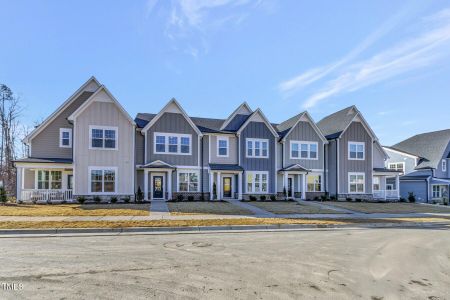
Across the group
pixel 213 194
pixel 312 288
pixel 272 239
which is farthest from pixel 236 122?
pixel 312 288

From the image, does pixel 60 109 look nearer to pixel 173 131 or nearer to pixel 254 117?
pixel 173 131

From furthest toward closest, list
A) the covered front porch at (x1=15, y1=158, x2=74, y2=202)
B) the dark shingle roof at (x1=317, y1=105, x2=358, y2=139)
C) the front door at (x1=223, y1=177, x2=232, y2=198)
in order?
the dark shingle roof at (x1=317, y1=105, x2=358, y2=139) → the front door at (x1=223, y1=177, x2=232, y2=198) → the covered front porch at (x1=15, y1=158, x2=74, y2=202)

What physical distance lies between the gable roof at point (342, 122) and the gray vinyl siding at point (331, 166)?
36.1 inches

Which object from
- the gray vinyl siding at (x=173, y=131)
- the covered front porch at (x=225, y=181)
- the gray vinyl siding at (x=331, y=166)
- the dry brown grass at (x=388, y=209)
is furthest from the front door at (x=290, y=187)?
the gray vinyl siding at (x=173, y=131)

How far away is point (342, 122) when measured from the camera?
31.0 meters

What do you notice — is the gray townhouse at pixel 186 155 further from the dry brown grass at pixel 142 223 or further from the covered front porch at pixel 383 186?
the dry brown grass at pixel 142 223

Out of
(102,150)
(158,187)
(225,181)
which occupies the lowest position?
(158,187)

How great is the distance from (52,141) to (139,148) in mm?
6754

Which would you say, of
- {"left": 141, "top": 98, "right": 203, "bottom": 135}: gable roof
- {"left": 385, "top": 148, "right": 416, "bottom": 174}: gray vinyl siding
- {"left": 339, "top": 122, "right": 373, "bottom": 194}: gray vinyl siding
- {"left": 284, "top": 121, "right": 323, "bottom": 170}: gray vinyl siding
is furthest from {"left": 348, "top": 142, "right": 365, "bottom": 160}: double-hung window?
{"left": 141, "top": 98, "right": 203, "bottom": 135}: gable roof

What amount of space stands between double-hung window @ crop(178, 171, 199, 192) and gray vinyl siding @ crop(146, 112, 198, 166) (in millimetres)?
867

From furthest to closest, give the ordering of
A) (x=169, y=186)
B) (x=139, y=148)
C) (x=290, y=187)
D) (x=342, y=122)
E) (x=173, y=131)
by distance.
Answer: (x=342, y=122) < (x=290, y=187) < (x=173, y=131) < (x=139, y=148) < (x=169, y=186)

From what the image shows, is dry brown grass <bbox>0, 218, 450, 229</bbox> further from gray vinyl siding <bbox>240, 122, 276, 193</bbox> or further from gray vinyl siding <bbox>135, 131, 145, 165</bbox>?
gray vinyl siding <bbox>240, 122, 276, 193</bbox>

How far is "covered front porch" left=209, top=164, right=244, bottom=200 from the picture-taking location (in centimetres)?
2561

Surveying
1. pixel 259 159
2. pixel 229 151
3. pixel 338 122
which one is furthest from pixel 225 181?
pixel 338 122
